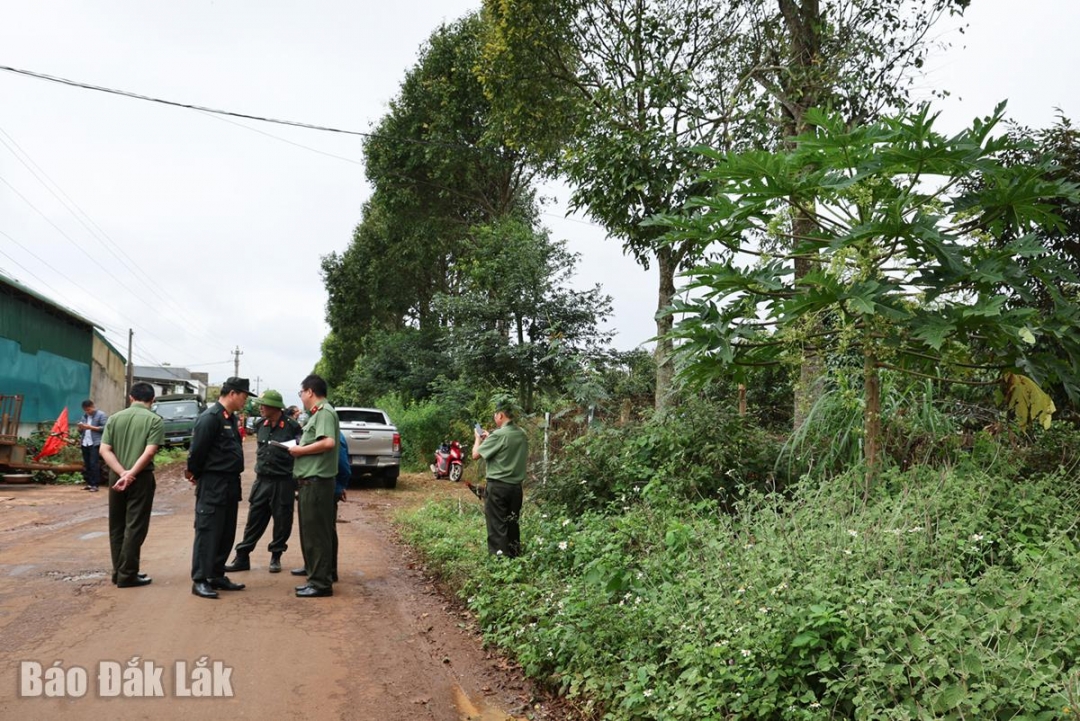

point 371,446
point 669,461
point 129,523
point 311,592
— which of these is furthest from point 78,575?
point 371,446

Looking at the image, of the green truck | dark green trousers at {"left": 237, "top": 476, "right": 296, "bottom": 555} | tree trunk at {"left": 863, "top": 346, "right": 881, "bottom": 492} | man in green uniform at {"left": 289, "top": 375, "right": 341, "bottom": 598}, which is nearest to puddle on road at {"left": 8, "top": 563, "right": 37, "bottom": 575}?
dark green trousers at {"left": 237, "top": 476, "right": 296, "bottom": 555}

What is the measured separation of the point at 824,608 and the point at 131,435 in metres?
5.88

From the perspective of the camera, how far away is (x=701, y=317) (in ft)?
19.6

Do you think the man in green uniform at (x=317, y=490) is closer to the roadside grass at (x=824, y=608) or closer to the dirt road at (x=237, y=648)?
the dirt road at (x=237, y=648)

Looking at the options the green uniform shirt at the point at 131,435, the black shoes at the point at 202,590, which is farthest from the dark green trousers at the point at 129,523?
the black shoes at the point at 202,590

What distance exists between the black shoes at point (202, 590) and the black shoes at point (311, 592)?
669mm

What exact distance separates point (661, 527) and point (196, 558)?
152 inches

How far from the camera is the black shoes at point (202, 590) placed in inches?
261

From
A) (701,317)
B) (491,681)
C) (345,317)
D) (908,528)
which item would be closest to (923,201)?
(701,317)

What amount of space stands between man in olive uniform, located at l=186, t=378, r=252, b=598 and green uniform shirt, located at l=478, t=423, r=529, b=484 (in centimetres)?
214

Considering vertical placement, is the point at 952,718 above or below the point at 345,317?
below

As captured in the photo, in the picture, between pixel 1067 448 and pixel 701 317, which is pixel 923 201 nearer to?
pixel 701 317

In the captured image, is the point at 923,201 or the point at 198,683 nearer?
the point at 198,683

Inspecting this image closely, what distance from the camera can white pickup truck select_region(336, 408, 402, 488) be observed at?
55.0 ft
